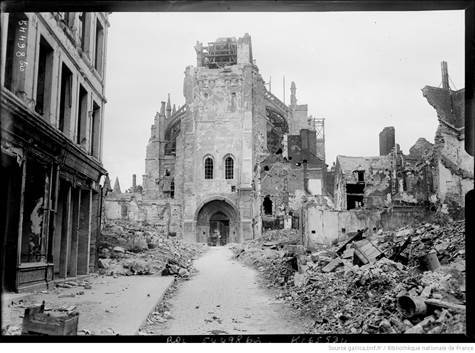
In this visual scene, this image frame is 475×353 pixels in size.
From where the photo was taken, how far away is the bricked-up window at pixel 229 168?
39.2 meters

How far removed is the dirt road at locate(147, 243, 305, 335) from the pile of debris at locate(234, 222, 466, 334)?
20.0 inches

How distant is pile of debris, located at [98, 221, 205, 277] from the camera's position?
1526 cm

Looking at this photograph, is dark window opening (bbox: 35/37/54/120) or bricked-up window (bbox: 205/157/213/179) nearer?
dark window opening (bbox: 35/37/54/120)

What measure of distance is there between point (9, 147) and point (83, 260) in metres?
6.06

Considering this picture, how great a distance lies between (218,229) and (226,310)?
33.8 metres

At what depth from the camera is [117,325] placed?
7.03 metres

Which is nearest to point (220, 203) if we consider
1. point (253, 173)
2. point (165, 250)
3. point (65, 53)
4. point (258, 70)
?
point (253, 173)

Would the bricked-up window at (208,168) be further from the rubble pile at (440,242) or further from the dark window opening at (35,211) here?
the dark window opening at (35,211)

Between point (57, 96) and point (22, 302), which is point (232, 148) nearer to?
→ point (57, 96)

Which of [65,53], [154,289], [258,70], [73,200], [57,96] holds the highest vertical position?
[258,70]

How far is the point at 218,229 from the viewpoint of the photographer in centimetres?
4306

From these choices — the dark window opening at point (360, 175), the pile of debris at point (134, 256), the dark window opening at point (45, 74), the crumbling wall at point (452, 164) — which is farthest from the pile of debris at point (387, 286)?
the dark window opening at point (360, 175)

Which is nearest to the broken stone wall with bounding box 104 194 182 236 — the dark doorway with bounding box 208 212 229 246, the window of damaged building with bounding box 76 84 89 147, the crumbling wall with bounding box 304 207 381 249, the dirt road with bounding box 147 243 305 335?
the dark doorway with bounding box 208 212 229 246

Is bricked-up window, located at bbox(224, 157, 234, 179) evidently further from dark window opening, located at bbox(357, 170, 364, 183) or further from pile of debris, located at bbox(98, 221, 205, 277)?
pile of debris, located at bbox(98, 221, 205, 277)
